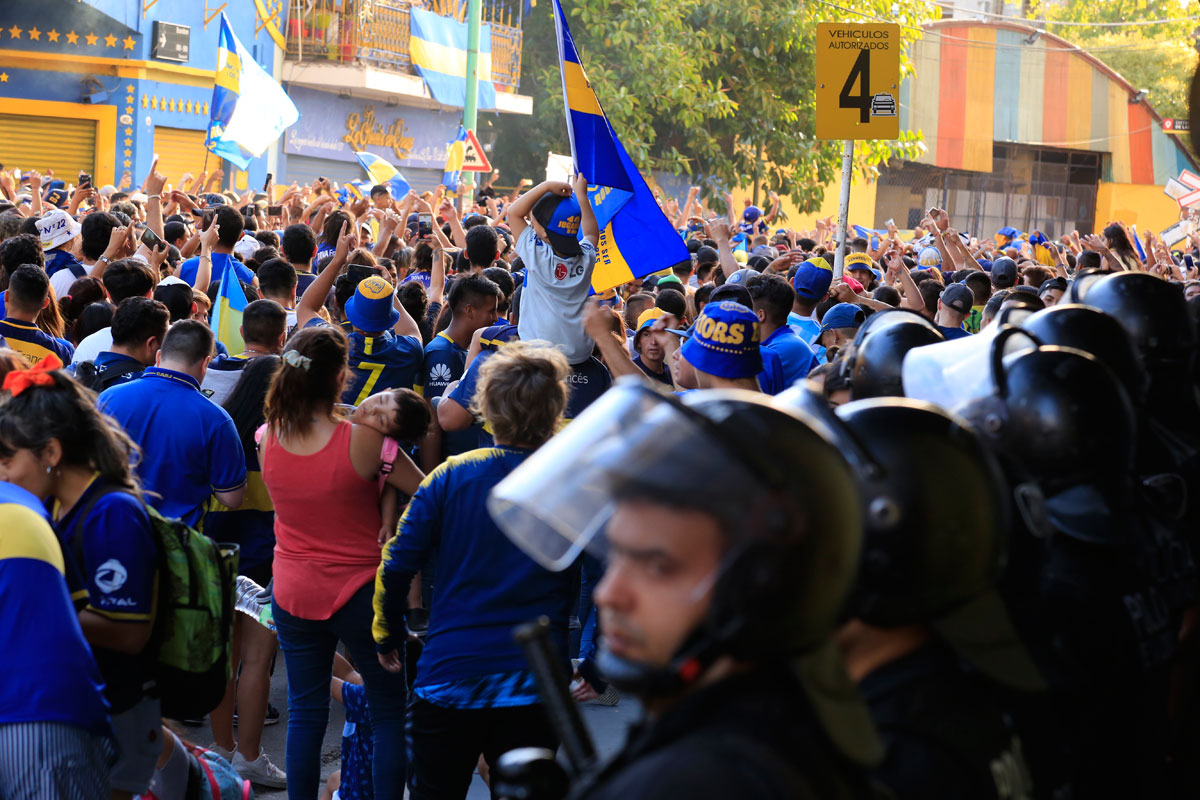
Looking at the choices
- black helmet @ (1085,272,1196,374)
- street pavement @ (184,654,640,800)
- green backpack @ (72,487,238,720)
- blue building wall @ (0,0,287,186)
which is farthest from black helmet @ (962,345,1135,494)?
blue building wall @ (0,0,287,186)

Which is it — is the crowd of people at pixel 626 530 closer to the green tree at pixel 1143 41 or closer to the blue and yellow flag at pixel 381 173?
the blue and yellow flag at pixel 381 173

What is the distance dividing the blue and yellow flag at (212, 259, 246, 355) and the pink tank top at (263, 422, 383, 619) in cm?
288

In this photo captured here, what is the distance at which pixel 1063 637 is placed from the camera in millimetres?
2385

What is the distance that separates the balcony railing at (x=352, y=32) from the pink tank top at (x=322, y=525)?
2320cm

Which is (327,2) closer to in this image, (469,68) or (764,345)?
(469,68)

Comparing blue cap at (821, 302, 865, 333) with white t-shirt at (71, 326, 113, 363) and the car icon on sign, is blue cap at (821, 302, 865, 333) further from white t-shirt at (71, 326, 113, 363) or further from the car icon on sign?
white t-shirt at (71, 326, 113, 363)

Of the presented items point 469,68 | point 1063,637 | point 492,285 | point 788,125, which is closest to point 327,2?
point 469,68

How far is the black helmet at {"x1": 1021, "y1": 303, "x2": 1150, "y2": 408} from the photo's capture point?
9.37ft

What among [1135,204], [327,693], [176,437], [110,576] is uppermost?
[1135,204]

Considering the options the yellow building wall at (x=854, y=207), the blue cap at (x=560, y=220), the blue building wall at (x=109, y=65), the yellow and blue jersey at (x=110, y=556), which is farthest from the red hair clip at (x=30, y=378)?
the yellow building wall at (x=854, y=207)

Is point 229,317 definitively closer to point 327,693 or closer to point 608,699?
point 608,699

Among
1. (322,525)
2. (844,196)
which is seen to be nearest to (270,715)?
(322,525)

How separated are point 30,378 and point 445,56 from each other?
93.0ft

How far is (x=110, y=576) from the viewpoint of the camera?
345cm
